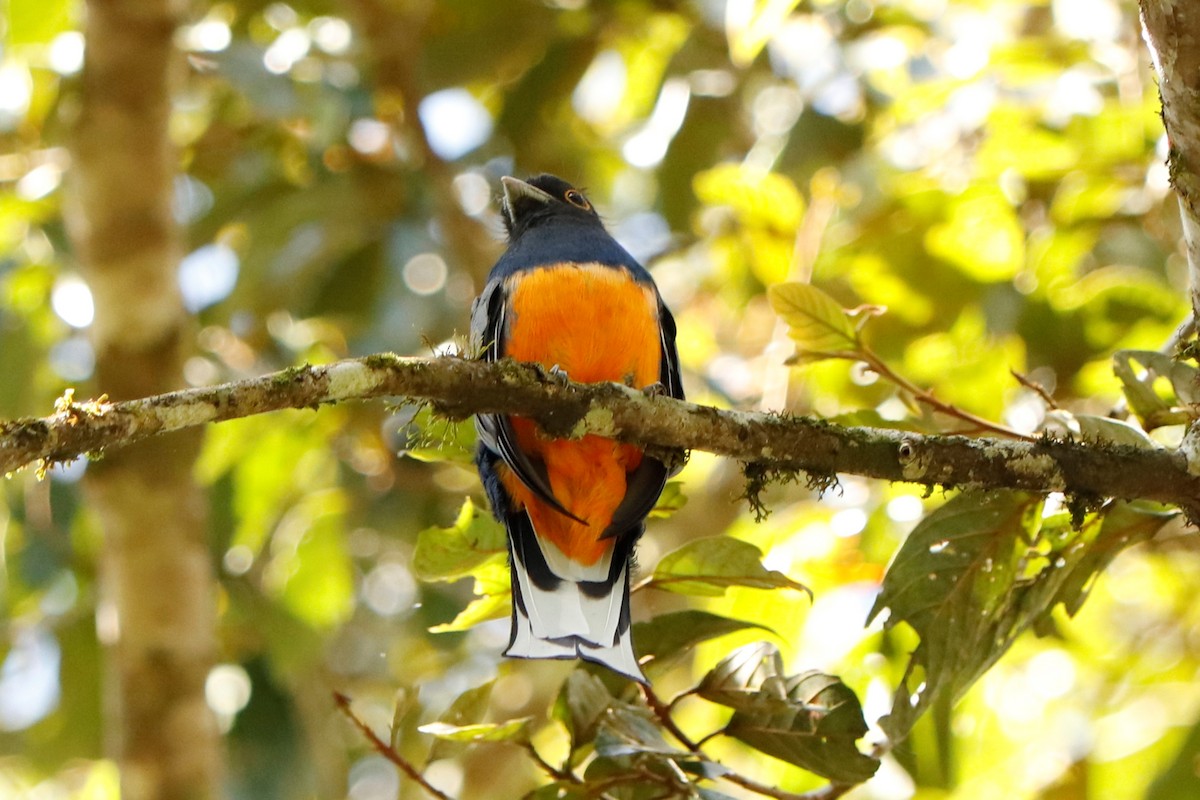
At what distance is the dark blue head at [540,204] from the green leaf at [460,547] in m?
1.68

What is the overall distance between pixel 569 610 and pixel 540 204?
6.10ft

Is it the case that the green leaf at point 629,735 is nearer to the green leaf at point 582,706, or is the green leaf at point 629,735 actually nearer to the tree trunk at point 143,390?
the green leaf at point 582,706

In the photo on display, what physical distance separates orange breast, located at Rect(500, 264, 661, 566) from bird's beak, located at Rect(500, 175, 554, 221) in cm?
116

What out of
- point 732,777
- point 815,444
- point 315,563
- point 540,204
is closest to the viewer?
point 815,444

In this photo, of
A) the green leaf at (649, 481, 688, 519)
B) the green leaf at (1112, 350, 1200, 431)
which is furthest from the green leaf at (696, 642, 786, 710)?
the green leaf at (1112, 350, 1200, 431)

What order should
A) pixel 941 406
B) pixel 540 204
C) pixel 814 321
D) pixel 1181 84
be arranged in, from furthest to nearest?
1. pixel 540 204
2. pixel 814 321
3. pixel 941 406
4. pixel 1181 84

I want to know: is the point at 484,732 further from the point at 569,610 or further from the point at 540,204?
the point at 540,204

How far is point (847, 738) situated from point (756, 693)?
20cm

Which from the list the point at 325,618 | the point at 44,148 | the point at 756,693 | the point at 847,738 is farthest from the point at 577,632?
the point at 44,148

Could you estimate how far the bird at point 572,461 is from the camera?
293 cm

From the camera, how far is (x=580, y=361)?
3.21 meters

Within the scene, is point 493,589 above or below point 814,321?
below

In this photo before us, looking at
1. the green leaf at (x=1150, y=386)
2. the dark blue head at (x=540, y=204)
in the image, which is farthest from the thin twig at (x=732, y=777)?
the dark blue head at (x=540, y=204)

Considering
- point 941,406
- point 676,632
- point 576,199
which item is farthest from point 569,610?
point 576,199
